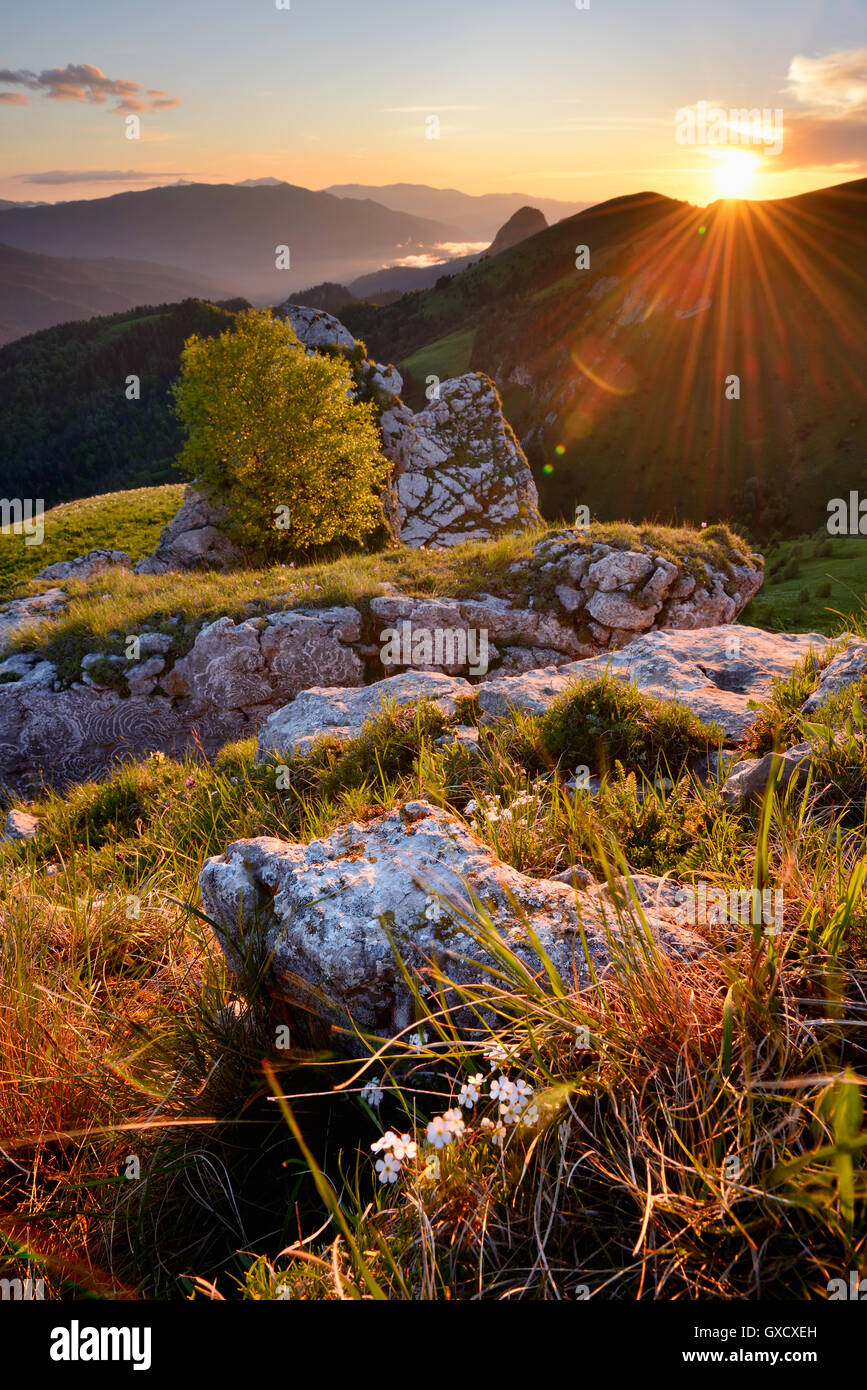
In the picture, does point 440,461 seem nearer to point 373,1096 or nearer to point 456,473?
point 456,473

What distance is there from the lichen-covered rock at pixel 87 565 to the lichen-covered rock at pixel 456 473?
1269 centimetres

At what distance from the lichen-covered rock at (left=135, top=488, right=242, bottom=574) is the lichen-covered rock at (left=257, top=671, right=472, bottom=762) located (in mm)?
18027

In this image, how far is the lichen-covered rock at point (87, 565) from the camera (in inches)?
856

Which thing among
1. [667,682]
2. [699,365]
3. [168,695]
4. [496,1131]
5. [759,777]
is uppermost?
[699,365]

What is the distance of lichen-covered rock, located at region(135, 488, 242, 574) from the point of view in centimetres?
2375

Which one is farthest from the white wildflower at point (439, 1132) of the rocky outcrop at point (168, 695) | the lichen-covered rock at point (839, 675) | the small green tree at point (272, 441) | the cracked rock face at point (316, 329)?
the cracked rock face at point (316, 329)

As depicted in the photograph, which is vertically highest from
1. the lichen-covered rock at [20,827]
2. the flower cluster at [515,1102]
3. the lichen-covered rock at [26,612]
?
A: the lichen-covered rock at [26,612]

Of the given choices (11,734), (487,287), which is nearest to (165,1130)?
(11,734)

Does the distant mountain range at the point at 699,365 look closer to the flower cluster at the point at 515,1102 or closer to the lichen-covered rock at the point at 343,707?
the lichen-covered rock at the point at 343,707

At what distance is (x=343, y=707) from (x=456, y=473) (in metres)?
29.9

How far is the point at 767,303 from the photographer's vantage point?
122812 millimetres

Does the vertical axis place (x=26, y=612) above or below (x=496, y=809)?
above

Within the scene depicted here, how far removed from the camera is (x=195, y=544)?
24.4 metres

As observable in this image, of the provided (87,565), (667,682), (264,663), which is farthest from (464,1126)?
(87,565)
